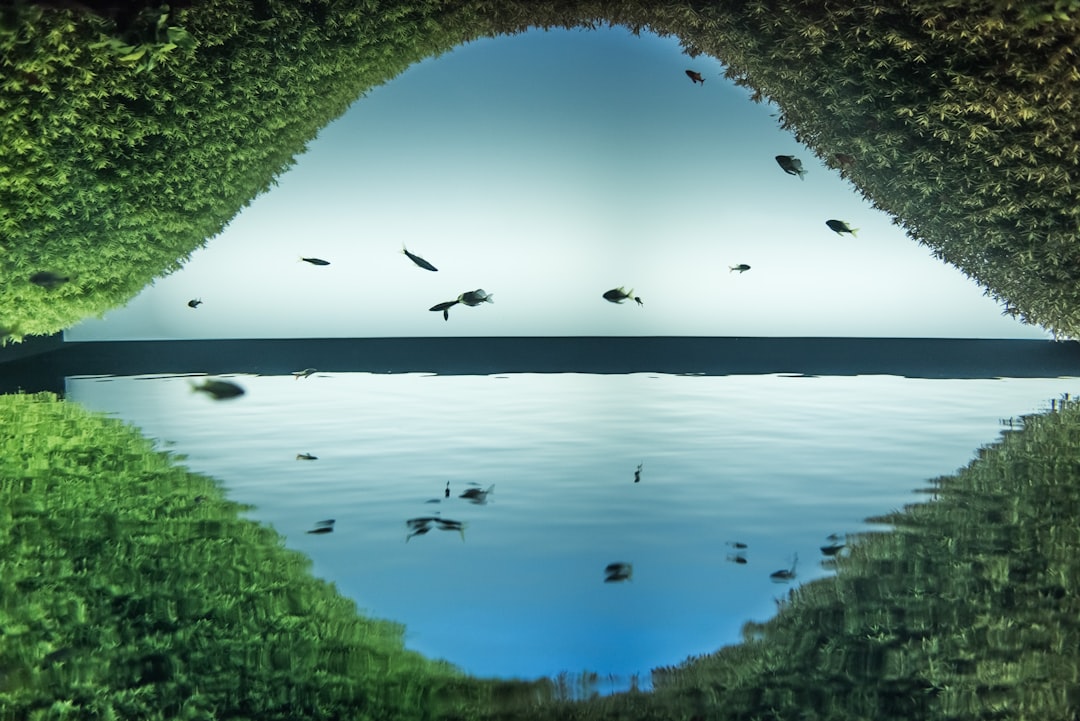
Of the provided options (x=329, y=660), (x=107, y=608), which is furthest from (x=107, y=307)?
(x=329, y=660)

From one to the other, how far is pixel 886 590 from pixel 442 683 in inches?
149

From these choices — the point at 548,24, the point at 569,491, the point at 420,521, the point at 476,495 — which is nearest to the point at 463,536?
the point at 420,521

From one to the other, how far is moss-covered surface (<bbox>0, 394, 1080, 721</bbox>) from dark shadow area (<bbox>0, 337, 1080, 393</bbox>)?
781 inches

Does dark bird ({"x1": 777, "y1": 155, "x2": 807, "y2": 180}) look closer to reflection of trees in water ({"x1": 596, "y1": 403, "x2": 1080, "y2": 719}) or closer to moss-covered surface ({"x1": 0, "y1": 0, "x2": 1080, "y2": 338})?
moss-covered surface ({"x1": 0, "y1": 0, "x2": 1080, "y2": 338})

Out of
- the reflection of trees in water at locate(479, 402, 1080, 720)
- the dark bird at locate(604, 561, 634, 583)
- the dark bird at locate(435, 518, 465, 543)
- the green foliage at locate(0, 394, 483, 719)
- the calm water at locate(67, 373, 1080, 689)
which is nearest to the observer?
the reflection of trees in water at locate(479, 402, 1080, 720)

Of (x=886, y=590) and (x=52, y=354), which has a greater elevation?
(x=52, y=354)

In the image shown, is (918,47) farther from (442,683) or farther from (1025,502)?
(442,683)

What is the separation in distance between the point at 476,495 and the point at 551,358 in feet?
111

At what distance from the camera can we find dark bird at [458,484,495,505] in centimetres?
1119

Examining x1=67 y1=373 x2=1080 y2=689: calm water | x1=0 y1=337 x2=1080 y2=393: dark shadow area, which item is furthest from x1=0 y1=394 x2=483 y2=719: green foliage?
x1=0 y1=337 x2=1080 y2=393: dark shadow area

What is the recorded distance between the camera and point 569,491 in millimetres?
11906

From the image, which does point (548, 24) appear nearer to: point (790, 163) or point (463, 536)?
point (790, 163)

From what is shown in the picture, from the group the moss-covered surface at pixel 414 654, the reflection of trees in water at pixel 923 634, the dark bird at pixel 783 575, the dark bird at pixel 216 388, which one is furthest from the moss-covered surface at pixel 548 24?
the dark bird at pixel 783 575

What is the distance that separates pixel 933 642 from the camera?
20.8 feet
